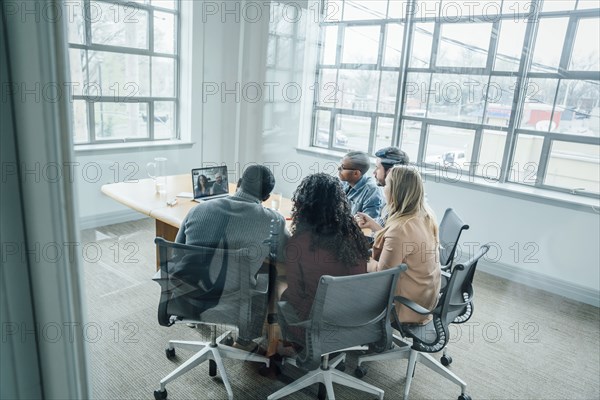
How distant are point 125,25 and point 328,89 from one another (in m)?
2.56

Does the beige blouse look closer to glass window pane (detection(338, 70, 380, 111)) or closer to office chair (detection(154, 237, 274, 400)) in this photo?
office chair (detection(154, 237, 274, 400))

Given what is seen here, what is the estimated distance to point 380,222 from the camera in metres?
2.46

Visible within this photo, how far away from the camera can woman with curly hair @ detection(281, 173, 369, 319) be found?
5.82 feet

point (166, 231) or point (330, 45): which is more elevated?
point (330, 45)

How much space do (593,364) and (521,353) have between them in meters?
0.41

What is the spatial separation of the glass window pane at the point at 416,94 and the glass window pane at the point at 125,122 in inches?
99.8

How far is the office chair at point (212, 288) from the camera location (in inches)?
68.7

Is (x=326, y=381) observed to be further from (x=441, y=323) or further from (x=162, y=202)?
(x=162, y=202)

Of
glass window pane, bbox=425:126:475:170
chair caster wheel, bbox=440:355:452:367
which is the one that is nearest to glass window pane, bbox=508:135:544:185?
glass window pane, bbox=425:126:475:170

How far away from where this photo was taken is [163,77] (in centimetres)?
276

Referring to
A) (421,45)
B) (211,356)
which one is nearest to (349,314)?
(211,356)

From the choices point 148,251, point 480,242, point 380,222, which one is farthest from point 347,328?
point 480,242

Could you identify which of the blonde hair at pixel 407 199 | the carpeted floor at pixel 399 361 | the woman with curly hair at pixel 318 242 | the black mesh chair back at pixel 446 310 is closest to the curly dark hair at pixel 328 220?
the woman with curly hair at pixel 318 242

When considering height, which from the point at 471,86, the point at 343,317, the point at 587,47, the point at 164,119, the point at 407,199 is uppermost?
the point at 587,47
